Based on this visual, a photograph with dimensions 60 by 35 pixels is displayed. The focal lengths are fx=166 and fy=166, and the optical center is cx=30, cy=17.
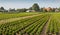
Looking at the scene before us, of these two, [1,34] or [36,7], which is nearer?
[1,34]

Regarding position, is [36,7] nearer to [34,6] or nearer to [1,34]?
[34,6]

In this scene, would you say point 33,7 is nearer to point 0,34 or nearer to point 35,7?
point 35,7

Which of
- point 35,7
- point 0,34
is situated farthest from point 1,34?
point 35,7

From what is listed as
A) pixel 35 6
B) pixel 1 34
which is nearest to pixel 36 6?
pixel 35 6

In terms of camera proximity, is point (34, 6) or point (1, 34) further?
point (34, 6)

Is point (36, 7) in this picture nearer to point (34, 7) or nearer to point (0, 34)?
point (34, 7)

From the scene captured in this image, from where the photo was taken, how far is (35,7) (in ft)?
539

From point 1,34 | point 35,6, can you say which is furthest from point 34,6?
point 1,34

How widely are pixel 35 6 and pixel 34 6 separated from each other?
117 centimetres

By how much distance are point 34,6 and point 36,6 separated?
2.01 m

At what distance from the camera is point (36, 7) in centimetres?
16538

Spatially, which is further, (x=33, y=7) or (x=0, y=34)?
(x=33, y=7)

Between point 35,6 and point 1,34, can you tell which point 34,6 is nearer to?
point 35,6

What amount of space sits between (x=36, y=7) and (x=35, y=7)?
56.6 inches
